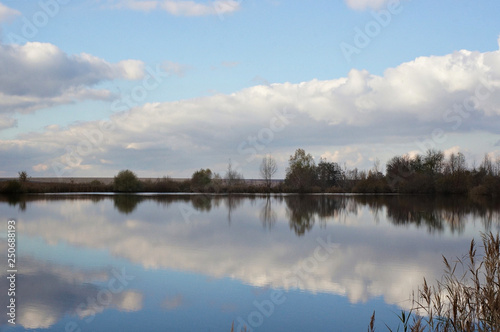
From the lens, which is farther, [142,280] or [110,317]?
[142,280]

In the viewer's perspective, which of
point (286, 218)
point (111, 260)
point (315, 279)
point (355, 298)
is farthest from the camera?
point (286, 218)

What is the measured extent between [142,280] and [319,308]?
3.02 metres

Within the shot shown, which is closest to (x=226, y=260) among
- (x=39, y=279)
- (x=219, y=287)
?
(x=219, y=287)

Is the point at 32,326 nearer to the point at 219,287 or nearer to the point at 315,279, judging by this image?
the point at 219,287

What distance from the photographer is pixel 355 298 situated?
6180 millimetres

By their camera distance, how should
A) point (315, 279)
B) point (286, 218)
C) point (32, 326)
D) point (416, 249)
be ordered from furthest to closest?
point (286, 218), point (416, 249), point (315, 279), point (32, 326)
